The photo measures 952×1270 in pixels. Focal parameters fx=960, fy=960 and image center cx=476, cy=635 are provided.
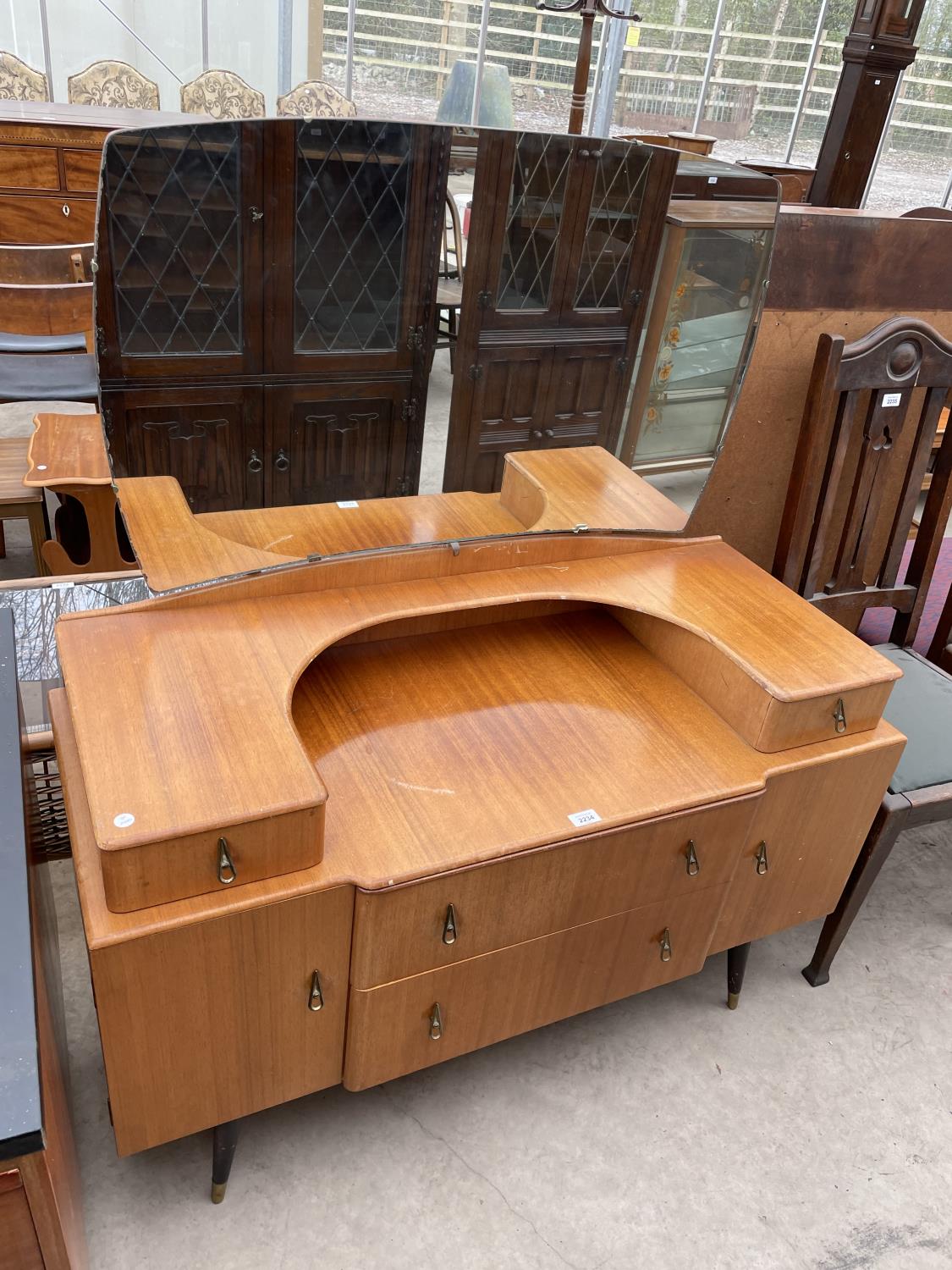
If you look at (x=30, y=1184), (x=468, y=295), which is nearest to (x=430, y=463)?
(x=468, y=295)

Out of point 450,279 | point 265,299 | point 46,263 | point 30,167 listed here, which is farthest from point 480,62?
point 265,299

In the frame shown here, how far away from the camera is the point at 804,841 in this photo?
4.89ft

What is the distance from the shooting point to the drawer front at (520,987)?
1.23 m

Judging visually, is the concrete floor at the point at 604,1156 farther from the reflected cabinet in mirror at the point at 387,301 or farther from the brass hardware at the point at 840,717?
the reflected cabinet in mirror at the point at 387,301

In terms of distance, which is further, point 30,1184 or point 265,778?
point 265,778

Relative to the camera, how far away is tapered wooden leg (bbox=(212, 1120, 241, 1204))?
125 centimetres

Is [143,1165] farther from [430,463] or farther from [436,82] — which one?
[436,82]

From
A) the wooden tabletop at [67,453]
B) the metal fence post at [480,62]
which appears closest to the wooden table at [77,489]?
the wooden tabletop at [67,453]

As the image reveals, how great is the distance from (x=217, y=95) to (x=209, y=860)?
16.9 feet

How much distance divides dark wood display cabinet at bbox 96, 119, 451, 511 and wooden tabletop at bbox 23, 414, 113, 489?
127 mm

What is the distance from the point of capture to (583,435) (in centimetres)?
141

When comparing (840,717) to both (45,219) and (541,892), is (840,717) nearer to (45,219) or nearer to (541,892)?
(541,892)

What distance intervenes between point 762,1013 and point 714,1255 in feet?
1.43

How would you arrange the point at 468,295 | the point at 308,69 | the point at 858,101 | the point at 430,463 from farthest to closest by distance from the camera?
the point at 308,69 → the point at 858,101 → the point at 430,463 → the point at 468,295
